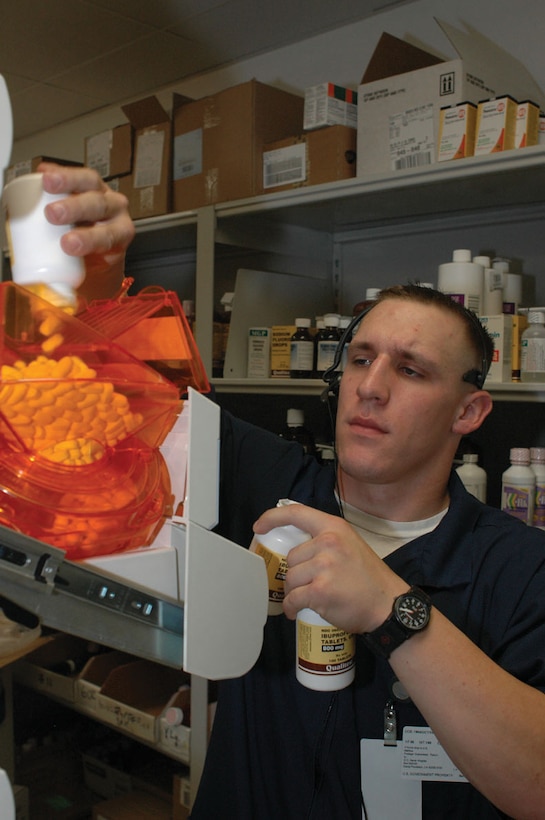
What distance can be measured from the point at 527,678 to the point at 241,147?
1688 mm

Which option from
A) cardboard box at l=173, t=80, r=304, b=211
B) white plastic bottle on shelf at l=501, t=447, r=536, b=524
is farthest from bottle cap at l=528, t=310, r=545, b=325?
cardboard box at l=173, t=80, r=304, b=211

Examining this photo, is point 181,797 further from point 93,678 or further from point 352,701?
point 352,701

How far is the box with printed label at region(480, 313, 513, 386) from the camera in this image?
1.69 m

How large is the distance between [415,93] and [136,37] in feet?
4.65

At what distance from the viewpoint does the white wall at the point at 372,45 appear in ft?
7.13

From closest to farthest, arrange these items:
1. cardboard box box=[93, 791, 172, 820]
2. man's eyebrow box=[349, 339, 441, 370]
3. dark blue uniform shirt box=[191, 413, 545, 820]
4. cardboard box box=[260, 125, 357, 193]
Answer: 1. dark blue uniform shirt box=[191, 413, 545, 820]
2. man's eyebrow box=[349, 339, 441, 370]
3. cardboard box box=[260, 125, 357, 193]
4. cardboard box box=[93, 791, 172, 820]

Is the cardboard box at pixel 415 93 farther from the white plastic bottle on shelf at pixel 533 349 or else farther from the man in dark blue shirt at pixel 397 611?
the man in dark blue shirt at pixel 397 611

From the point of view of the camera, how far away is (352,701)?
1169mm

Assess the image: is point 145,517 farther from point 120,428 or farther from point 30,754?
point 30,754

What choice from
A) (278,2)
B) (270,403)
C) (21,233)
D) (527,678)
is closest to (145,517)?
(21,233)

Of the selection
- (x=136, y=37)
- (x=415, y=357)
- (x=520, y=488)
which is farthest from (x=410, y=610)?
(x=136, y=37)

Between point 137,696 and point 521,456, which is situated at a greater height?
point 521,456

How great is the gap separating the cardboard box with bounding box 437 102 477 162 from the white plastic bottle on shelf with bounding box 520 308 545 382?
1.36 feet

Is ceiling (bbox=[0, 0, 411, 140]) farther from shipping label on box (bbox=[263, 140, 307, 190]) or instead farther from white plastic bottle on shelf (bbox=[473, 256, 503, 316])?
white plastic bottle on shelf (bbox=[473, 256, 503, 316])
